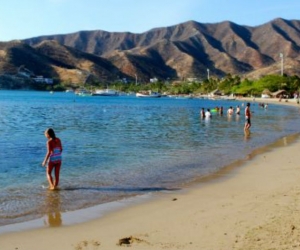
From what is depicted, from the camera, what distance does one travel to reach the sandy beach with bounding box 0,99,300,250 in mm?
7699

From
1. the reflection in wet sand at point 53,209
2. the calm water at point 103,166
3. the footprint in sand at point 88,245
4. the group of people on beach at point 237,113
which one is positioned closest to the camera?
the footprint in sand at point 88,245

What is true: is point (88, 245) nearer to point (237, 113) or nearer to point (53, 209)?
point (53, 209)

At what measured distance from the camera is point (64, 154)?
21.2 meters

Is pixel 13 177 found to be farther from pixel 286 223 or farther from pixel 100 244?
pixel 286 223

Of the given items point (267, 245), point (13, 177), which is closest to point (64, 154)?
point (13, 177)

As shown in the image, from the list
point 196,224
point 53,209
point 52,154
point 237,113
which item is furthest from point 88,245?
point 237,113

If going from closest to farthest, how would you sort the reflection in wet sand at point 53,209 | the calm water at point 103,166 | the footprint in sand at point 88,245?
the footprint in sand at point 88,245 → the reflection in wet sand at point 53,209 → the calm water at point 103,166

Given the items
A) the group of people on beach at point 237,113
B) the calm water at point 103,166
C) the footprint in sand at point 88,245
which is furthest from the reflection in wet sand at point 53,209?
the group of people on beach at point 237,113

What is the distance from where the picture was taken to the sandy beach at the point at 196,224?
7.70m

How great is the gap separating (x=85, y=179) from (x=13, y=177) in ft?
7.96

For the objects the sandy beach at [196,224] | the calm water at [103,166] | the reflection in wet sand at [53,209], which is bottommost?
the calm water at [103,166]

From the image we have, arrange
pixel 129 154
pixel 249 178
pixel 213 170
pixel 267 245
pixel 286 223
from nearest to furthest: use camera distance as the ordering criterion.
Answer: pixel 267 245, pixel 286 223, pixel 249 178, pixel 213 170, pixel 129 154

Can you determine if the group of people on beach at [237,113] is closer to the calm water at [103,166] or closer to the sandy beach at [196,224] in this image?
the calm water at [103,166]

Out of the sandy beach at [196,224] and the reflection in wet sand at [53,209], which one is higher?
the sandy beach at [196,224]
